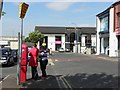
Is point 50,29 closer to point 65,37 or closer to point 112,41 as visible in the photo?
point 65,37

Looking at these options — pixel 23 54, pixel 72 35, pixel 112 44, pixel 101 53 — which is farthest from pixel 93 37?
pixel 23 54

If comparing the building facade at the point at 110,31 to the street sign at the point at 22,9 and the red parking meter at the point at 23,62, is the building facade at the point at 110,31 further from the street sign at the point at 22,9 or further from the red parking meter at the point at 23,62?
the street sign at the point at 22,9

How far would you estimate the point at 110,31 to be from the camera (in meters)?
54.2

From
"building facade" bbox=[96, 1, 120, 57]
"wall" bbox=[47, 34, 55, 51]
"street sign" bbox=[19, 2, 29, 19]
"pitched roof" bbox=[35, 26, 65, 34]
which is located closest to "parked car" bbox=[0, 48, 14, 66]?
"street sign" bbox=[19, 2, 29, 19]

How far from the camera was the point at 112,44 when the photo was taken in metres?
52.8

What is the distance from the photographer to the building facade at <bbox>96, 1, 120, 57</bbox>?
51156 millimetres

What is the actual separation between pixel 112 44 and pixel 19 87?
4091cm

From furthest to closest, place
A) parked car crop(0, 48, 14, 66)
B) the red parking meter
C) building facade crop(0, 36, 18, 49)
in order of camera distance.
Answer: building facade crop(0, 36, 18, 49) < parked car crop(0, 48, 14, 66) < the red parking meter

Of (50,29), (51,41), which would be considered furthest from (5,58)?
(50,29)

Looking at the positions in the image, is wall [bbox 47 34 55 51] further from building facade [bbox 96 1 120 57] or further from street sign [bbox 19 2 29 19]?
street sign [bbox 19 2 29 19]

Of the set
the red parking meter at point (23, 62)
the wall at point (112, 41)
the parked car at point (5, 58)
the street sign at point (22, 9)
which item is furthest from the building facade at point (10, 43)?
the street sign at point (22, 9)

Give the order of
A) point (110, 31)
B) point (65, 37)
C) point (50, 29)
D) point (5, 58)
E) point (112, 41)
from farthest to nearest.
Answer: point (50, 29)
point (65, 37)
point (110, 31)
point (112, 41)
point (5, 58)

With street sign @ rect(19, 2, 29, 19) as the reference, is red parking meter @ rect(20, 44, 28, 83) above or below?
below

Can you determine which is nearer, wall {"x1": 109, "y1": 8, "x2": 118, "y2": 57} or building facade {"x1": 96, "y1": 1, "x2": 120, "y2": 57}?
building facade {"x1": 96, "y1": 1, "x2": 120, "y2": 57}
